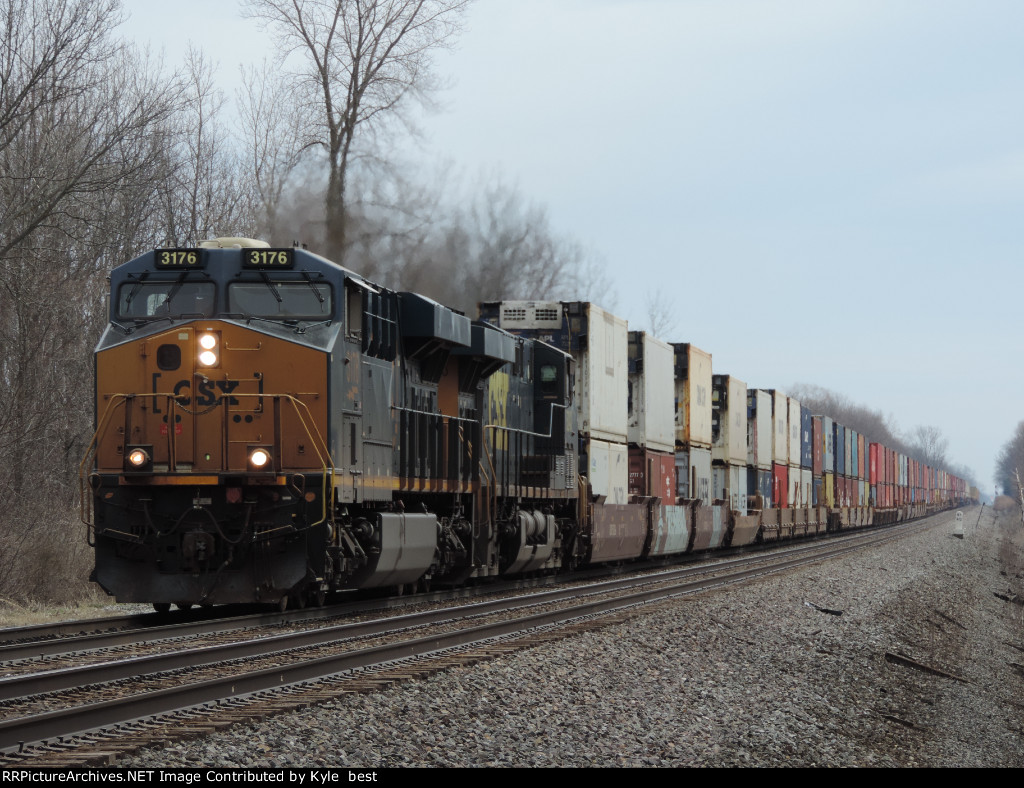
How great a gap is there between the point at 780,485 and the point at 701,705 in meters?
27.6

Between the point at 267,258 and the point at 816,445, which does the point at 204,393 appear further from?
the point at 816,445

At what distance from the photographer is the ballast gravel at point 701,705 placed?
632 cm

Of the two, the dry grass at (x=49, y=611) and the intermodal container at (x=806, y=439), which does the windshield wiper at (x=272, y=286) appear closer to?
the dry grass at (x=49, y=611)

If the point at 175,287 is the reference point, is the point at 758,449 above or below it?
below

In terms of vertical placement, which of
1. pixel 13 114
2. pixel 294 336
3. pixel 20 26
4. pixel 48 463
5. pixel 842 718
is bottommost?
pixel 842 718

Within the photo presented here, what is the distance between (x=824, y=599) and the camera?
1752 centimetres

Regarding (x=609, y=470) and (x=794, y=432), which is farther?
(x=794, y=432)

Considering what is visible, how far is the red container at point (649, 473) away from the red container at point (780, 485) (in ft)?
34.9

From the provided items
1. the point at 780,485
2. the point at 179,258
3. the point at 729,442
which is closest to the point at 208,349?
the point at 179,258

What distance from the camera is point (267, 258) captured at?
11750mm

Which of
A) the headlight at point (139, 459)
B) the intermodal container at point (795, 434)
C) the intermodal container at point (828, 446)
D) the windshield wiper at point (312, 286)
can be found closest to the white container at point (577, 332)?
the windshield wiper at point (312, 286)

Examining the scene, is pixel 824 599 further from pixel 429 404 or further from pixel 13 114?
pixel 13 114
